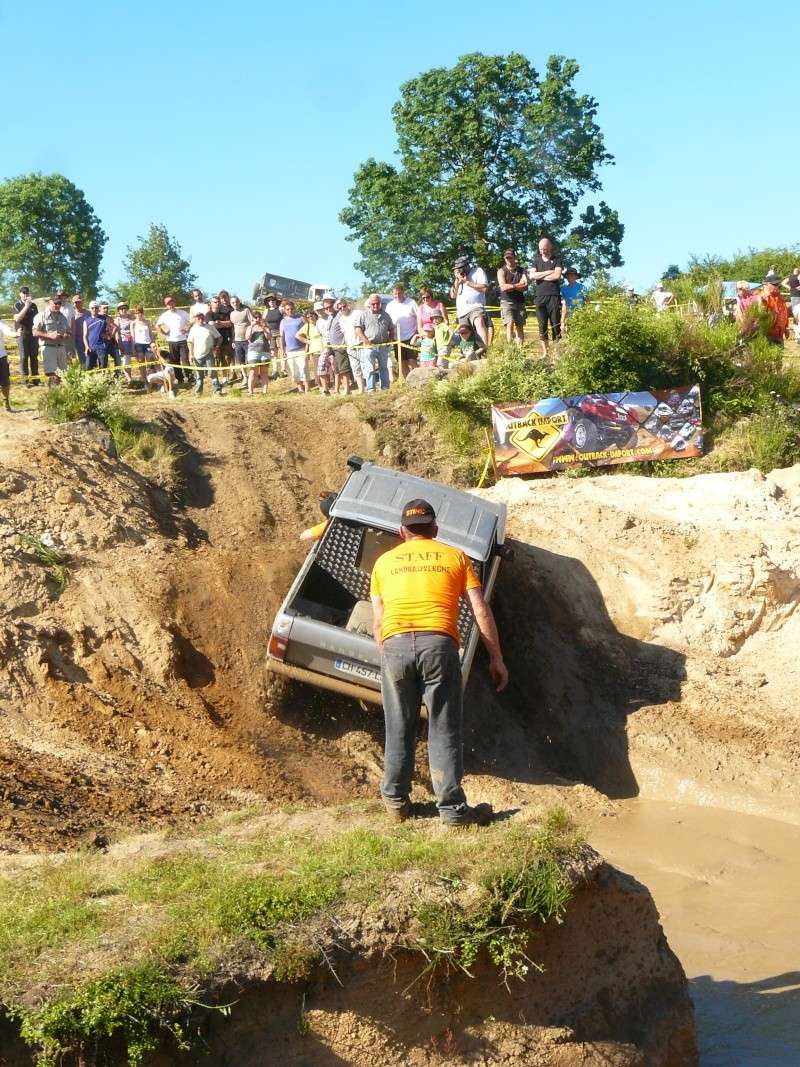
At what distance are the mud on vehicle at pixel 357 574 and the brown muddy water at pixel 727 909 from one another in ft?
8.34

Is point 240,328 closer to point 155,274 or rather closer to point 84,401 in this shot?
point 84,401

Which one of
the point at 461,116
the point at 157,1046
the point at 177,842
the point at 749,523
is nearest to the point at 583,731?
the point at 749,523

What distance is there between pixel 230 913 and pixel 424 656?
1761mm

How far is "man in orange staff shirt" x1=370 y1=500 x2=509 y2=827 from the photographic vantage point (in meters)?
6.76

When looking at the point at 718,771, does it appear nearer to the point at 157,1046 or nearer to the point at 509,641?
the point at 509,641

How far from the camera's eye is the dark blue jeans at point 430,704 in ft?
22.1

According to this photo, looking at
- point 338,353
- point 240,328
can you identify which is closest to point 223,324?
point 240,328

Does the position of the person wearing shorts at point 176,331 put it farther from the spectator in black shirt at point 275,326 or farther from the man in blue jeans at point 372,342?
the man in blue jeans at point 372,342

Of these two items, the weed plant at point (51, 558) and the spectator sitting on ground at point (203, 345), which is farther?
the spectator sitting on ground at point (203, 345)

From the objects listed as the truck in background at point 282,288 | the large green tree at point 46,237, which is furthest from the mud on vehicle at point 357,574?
the large green tree at point 46,237

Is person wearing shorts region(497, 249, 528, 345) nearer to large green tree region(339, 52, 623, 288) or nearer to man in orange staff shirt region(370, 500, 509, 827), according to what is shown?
man in orange staff shirt region(370, 500, 509, 827)

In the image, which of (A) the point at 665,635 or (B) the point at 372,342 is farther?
(B) the point at 372,342

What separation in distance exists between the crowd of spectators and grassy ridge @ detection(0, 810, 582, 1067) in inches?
561

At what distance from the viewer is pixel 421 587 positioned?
6.84m
